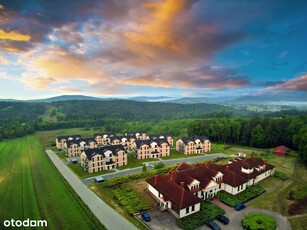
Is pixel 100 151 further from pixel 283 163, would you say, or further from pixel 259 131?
pixel 259 131

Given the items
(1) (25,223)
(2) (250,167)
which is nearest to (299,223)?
(2) (250,167)

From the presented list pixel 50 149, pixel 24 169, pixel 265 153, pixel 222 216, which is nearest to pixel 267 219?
pixel 222 216

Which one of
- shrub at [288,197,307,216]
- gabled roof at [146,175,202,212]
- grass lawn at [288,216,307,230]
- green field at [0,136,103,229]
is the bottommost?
grass lawn at [288,216,307,230]

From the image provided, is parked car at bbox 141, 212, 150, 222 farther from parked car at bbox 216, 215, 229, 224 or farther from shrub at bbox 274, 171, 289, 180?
shrub at bbox 274, 171, 289, 180

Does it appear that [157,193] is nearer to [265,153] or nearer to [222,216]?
[222,216]

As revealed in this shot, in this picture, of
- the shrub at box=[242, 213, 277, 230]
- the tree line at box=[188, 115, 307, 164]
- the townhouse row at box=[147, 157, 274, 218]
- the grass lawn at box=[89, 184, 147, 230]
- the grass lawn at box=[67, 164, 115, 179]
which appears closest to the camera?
the shrub at box=[242, 213, 277, 230]

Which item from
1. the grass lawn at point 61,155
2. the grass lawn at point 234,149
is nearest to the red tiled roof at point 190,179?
the grass lawn at point 234,149

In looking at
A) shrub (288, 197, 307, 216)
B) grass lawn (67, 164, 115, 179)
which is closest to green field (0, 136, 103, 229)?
grass lawn (67, 164, 115, 179)
